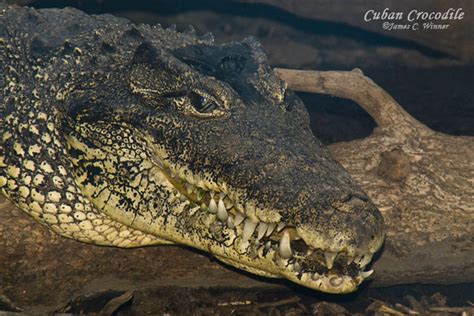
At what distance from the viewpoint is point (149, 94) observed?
11.6ft

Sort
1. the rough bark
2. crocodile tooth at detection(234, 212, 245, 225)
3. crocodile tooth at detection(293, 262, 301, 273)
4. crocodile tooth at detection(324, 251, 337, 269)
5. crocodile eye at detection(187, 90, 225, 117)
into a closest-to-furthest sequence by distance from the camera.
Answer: crocodile tooth at detection(324, 251, 337, 269) → crocodile tooth at detection(293, 262, 301, 273) → crocodile tooth at detection(234, 212, 245, 225) → crocodile eye at detection(187, 90, 225, 117) → the rough bark

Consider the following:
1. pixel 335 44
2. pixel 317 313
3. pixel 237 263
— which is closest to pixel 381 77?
pixel 335 44

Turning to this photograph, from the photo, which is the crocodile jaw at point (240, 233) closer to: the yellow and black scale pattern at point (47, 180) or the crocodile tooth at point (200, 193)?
the crocodile tooth at point (200, 193)

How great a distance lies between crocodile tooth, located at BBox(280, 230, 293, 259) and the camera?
2.86 metres

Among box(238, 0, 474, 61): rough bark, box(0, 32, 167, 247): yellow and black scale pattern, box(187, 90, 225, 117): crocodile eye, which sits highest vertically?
box(238, 0, 474, 61): rough bark

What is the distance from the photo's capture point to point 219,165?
3125mm

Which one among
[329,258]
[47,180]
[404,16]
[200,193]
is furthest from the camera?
[404,16]

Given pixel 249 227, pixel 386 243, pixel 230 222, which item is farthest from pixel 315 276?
pixel 386 243

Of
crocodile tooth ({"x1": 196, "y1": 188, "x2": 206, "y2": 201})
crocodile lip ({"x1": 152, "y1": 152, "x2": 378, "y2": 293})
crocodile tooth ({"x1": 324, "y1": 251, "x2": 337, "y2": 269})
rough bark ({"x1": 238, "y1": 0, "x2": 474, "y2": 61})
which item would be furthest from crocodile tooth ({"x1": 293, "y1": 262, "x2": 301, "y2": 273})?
rough bark ({"x1": 238, "y1": 0, "x2": 474, "y2": 61})

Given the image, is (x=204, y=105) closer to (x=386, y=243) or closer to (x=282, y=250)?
(x=282, y=250)

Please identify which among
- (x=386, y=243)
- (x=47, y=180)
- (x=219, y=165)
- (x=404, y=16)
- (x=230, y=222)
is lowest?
(x=47, y=180)

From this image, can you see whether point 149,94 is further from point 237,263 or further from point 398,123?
point 398,123

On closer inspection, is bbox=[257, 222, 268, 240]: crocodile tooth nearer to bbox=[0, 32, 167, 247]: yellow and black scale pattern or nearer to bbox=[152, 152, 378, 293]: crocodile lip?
bbox=[152, 152, 378, 293]: crocodile lip

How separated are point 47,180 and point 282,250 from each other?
1.68 meters
